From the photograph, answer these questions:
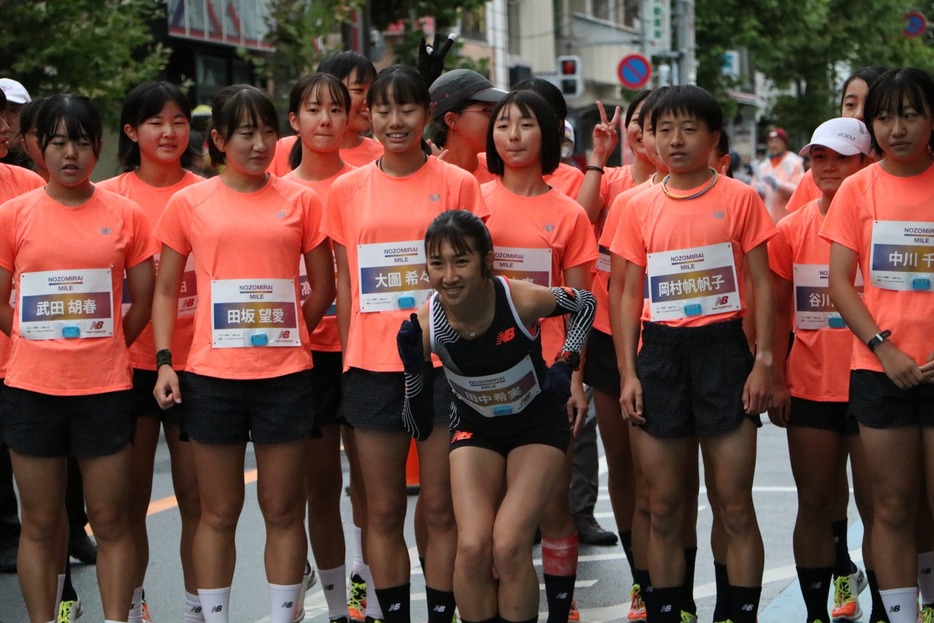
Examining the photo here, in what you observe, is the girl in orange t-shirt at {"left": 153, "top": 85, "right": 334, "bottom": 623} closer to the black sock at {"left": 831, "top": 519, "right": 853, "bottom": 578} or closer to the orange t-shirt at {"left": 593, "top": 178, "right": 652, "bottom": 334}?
the orange t-shirt at {"left": 593, "top": 178, "right": 652, "bottom": 334}

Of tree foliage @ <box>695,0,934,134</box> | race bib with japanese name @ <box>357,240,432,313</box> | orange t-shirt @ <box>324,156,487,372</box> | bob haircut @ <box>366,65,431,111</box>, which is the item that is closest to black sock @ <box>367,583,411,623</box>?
orange t-shirt @ <box>324,156,487,372</box>

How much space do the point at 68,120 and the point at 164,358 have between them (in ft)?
3.13

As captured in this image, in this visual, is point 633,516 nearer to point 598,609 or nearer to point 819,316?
point 598,609

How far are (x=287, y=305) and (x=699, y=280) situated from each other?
4.91 ft

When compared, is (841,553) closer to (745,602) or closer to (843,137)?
(745,602)

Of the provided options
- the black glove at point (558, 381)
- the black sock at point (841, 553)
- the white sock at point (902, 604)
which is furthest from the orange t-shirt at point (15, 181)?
the white sock at point (902, 604)

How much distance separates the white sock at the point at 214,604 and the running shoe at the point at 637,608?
1754 millimetres

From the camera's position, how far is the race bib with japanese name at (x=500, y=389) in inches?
221

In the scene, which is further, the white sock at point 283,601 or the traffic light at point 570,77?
the traffic light at point 570,77

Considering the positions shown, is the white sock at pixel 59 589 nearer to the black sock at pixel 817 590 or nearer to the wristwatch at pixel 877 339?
the black sock at pixel 817 590

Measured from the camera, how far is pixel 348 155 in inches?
280

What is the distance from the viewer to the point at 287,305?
19.3 ft

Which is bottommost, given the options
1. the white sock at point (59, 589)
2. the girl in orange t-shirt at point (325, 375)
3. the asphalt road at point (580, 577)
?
the asphalt road at point (580, 577)

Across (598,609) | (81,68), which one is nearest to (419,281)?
(598,609)
